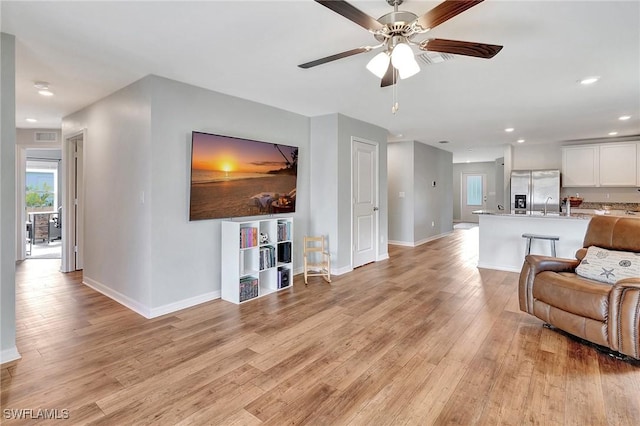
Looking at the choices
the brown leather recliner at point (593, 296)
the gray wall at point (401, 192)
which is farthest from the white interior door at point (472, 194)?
the brown leather recliner at point (593, 296)

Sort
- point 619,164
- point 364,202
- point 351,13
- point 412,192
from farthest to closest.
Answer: point 412,192, point 619,164, point 364,202, point 351,13

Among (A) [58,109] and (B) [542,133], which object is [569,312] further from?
(A) [58,109]

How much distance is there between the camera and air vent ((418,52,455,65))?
9.00 ft

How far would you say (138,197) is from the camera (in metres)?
3.38

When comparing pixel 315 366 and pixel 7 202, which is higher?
pixel 7 202

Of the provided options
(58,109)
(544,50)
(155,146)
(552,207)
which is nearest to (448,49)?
(544,50)

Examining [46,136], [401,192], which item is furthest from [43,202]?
[401,192]

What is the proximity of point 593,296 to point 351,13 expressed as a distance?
2733 mm

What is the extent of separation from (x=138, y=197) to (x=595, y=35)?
4.28 m

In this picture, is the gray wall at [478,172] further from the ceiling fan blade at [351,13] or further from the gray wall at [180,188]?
the ceiling fan blade at [351,13]

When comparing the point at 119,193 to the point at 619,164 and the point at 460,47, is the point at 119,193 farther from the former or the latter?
the point at 619,164

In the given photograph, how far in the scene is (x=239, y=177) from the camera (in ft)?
12.9

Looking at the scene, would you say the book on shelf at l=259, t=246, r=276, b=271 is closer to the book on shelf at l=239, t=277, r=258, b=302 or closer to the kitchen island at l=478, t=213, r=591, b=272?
the book on shelf at l=239, t=277, r=258, b=302

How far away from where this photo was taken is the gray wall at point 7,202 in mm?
2377
